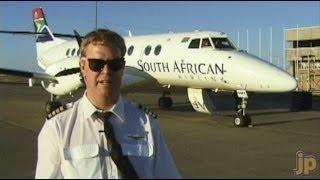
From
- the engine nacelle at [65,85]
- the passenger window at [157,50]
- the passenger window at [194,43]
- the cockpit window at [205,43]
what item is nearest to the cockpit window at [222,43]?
the cockpit window at [205,43]

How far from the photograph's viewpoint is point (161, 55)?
1770 cm

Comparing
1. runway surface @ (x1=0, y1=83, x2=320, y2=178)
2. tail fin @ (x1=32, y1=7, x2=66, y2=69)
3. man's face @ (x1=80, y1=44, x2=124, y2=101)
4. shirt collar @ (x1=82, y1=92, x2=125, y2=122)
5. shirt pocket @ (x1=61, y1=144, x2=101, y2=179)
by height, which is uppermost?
tail fin @ (x1=32, y1=7, x2=66, y2=69)

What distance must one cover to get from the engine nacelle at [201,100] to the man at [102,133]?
14.2m

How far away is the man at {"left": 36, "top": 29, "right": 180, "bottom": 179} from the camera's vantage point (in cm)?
221

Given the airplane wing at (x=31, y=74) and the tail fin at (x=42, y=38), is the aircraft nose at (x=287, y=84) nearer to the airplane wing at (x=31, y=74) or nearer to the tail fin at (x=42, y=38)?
the airplane wing at (x=31, y=74)

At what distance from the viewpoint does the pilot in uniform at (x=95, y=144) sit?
2205mm

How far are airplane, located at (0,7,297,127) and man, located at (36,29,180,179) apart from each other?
36.9 feet

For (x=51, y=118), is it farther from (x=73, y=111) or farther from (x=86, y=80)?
(x=86, y=80)

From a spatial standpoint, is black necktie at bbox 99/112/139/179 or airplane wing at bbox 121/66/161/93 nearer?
black necktie at bbox 99/112/139/179

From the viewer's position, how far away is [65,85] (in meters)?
17.8

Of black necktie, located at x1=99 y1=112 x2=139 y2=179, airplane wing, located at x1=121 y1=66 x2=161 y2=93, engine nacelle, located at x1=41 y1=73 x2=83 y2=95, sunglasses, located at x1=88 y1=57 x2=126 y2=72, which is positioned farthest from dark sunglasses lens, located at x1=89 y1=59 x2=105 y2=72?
airplane wing, located at x1=121 y1=66 x2=161 y2=93

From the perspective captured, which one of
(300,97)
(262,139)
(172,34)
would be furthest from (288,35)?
(262,139)

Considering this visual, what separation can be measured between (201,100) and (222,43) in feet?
6.34

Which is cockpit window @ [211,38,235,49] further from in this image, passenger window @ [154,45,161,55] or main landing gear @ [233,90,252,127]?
passenger window @ [154,45,161,55]
